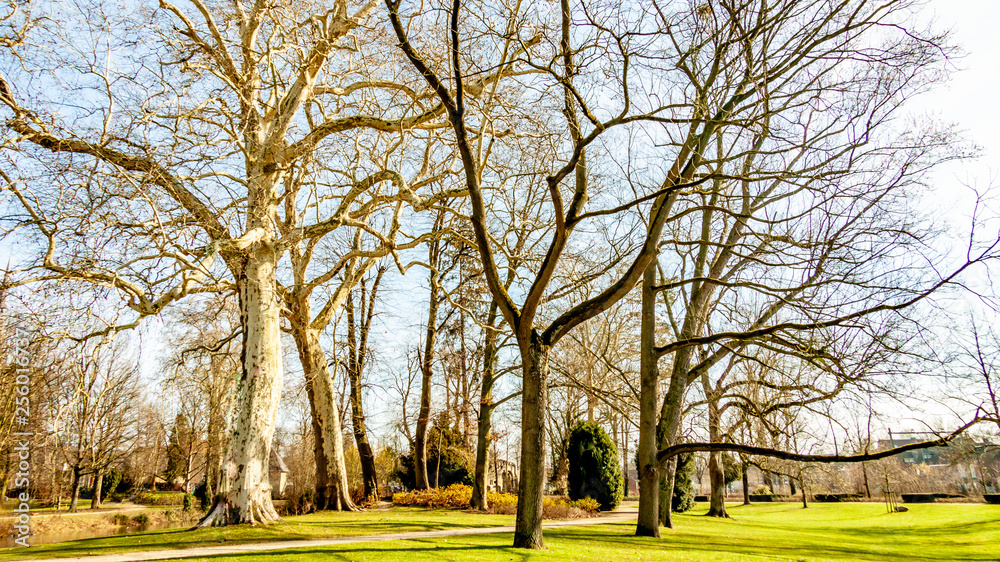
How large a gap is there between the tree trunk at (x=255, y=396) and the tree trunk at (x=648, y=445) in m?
7.74

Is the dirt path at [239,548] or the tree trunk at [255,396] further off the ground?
the tree trunk at [255,396]

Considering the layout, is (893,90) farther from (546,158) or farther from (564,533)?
(564,533)

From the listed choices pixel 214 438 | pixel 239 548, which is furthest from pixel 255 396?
pixel 214 438

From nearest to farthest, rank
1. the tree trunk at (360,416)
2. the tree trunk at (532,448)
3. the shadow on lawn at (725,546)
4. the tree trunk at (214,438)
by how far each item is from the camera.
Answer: the tree trunk at (532,448)
the shadow on lawn at (725,546)
the tree trunk at (360,416)
the tree trunk at (214,438)

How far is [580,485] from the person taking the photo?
2055 centimetres

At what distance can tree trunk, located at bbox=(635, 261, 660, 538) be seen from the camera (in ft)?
Result: 35.6

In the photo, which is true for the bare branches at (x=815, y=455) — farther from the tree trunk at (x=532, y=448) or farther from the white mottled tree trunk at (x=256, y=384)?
the white mottled tree trunk at (x=256, y=384)

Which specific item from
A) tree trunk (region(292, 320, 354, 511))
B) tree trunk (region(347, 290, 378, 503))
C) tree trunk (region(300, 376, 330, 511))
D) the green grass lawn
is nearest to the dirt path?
the green grass lawn

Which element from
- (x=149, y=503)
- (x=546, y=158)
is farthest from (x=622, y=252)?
(x=149, y=503)

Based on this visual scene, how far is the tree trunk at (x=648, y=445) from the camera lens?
10.9 m

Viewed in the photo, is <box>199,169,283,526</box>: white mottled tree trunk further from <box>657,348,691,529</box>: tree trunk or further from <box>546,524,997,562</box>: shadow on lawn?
<box>657,348,691,529</box>: tree trunk

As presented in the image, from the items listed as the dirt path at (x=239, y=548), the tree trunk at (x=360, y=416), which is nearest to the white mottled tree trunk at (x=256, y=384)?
the dirt path at (x=239, y=548)

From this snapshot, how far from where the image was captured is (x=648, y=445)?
11.2 metres

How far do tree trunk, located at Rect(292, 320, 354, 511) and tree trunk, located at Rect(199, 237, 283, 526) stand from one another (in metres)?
3.42
